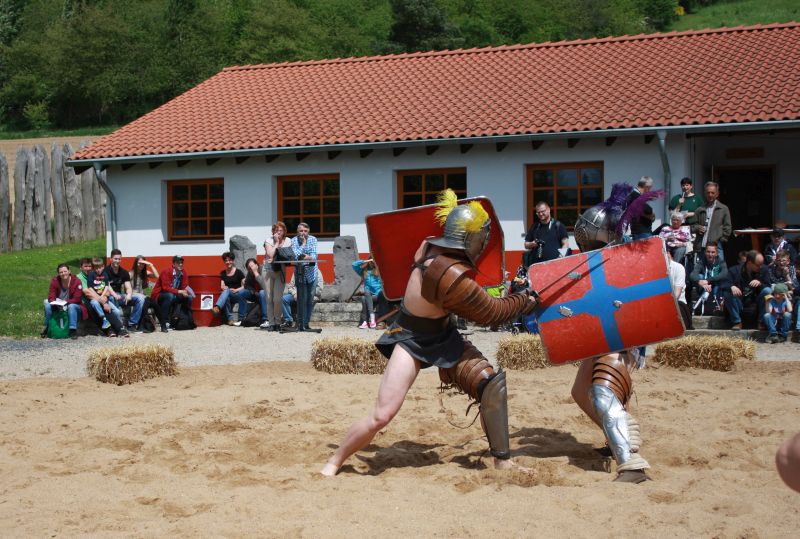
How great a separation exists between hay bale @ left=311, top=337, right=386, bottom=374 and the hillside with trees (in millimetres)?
40880

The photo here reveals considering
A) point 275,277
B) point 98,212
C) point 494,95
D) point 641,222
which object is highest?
point 494,95

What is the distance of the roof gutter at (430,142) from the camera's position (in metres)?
17.0

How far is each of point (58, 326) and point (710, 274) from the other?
9458 mm

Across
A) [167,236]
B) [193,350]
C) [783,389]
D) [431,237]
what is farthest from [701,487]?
[167,236]

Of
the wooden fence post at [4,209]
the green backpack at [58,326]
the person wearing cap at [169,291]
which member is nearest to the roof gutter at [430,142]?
the person wearing cap at [169,291]

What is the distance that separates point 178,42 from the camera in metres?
57.1

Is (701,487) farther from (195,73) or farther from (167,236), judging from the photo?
(195,73)

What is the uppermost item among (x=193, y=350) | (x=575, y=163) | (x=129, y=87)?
(x=129, y=87)

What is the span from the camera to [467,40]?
181 feet

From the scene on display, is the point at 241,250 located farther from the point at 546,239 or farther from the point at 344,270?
the point at 546,239

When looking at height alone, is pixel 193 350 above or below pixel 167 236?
below

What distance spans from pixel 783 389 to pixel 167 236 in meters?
15.2

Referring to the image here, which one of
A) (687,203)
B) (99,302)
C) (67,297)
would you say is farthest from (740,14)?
(67,297)

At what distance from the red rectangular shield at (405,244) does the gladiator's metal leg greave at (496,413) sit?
771 millimetres
